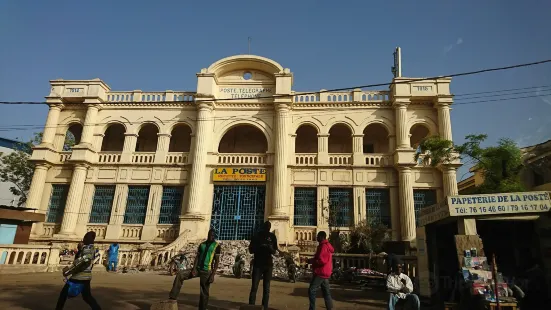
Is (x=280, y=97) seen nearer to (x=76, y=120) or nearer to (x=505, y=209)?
(x=76, y=120)

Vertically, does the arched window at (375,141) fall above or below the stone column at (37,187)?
above

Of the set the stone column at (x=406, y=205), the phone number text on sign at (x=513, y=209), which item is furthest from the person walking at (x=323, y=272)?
the stone column at (x=406, y=205)

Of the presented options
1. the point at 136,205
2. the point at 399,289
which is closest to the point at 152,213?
the point at 136,205

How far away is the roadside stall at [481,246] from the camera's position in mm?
6824

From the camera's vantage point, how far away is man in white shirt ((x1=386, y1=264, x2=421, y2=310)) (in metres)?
6.44

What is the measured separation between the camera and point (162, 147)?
2172 cm

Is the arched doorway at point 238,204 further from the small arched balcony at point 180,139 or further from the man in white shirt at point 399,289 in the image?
the man in white shirt at point 399,289

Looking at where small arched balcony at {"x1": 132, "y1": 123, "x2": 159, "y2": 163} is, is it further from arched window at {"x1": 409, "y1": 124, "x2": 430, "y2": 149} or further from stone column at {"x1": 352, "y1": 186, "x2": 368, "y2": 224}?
arched window at {"x1": 409, "y1": 124, "x2": 430, "y2": 149}

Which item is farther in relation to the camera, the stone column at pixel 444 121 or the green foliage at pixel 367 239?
the stone column at pixel 444 121

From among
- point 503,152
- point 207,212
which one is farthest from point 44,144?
point 503,152

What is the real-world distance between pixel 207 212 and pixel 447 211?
14743 mm

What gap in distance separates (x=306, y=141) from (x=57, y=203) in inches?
646

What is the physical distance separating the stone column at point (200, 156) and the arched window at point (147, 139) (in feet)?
15.9

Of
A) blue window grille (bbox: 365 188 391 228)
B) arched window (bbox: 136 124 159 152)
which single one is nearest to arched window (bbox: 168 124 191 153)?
arched window (bbox: 136 124 159 152)
